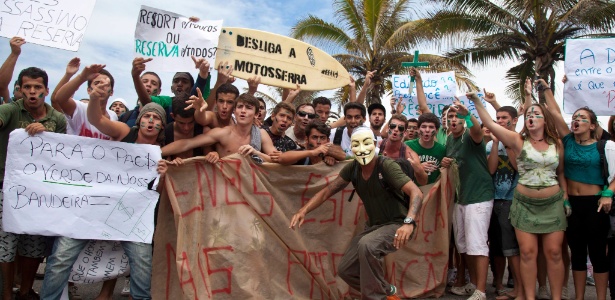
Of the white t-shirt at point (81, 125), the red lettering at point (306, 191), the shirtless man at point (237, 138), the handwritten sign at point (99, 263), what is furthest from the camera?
the red lettering at point (306, 191)

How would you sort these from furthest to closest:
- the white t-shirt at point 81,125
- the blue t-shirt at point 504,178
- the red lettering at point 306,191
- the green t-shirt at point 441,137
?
the green t-shirt at point 441,137
the blue t-shirt at point 504,178
the red lettering at point 306,191
the white t-shirt at point 81,125

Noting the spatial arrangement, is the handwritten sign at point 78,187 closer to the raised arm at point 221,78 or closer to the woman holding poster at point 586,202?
the raised arm at point 221,78

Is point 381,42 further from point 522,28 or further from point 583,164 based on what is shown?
point 583,164

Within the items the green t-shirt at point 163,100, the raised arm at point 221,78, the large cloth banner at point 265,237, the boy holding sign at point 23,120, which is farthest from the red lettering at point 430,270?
the boy holding sign at point 23,120

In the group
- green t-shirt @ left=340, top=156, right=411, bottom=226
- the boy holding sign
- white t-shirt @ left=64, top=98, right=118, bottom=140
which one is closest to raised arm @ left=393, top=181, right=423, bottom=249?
green t-shirt @ left=340, top=156, right=411, bottom=226

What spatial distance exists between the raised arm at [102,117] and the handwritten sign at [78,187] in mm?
117

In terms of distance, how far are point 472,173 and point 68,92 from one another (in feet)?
13.9

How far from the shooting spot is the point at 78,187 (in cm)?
485

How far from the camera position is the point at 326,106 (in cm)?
705

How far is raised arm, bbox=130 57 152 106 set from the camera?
5.65 meters

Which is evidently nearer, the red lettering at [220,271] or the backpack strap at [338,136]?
the red lettering at [220,271]

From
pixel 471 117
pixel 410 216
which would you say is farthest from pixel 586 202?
pixel 410 216

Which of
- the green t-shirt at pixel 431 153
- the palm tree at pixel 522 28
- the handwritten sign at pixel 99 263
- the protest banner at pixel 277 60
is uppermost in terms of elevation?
the palm tree at pixel 522 28

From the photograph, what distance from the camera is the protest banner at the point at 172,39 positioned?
229 inches
